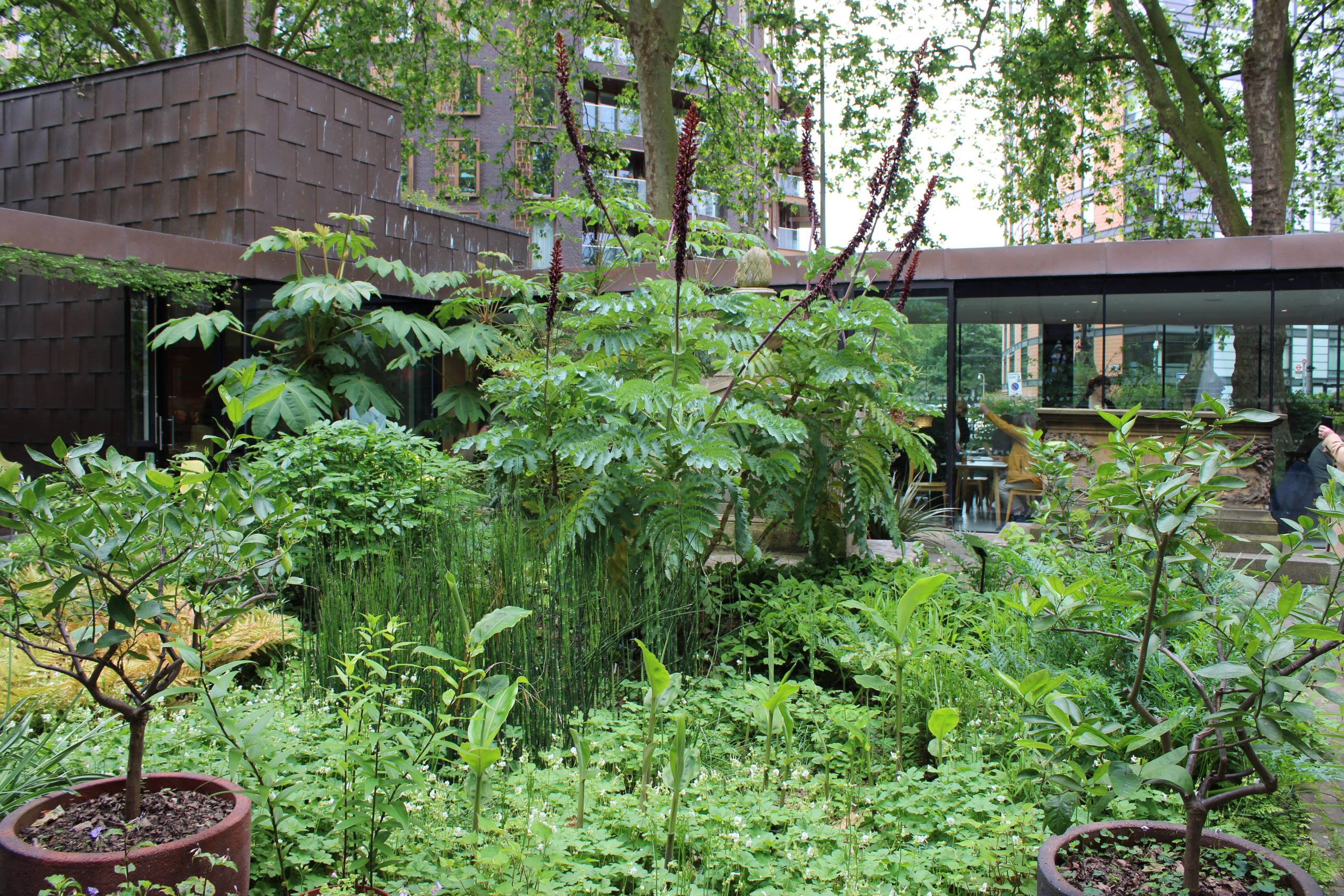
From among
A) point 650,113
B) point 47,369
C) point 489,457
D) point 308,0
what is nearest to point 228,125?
point 47,369

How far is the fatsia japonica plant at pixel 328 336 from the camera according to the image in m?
6.39

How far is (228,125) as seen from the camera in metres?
7.88

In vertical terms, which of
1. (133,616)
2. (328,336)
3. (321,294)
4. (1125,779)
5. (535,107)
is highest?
(535,107)

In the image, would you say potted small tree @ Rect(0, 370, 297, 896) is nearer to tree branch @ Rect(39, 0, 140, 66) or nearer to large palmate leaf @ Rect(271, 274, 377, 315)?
large palmate leaf @ Rect(271, 274, 377, 315)

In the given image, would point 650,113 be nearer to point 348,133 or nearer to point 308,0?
point 348,133

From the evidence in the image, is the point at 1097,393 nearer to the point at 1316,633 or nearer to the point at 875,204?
the point at 875,204

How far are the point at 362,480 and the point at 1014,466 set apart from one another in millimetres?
5596

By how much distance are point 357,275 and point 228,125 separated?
174 cm

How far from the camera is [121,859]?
1.46 meters

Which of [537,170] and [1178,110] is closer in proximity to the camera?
[1178,110]

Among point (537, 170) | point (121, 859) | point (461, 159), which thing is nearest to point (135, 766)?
point (121, 859)

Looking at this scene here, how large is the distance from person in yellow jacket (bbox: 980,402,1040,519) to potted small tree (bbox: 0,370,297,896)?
6.93 metres

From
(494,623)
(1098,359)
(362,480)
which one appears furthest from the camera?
(1098,359)

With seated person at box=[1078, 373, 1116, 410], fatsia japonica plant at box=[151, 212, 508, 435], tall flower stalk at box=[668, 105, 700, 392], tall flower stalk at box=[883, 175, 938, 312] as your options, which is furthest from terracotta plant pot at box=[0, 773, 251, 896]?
seated person at box=[1078, 373, 1116, 410]
